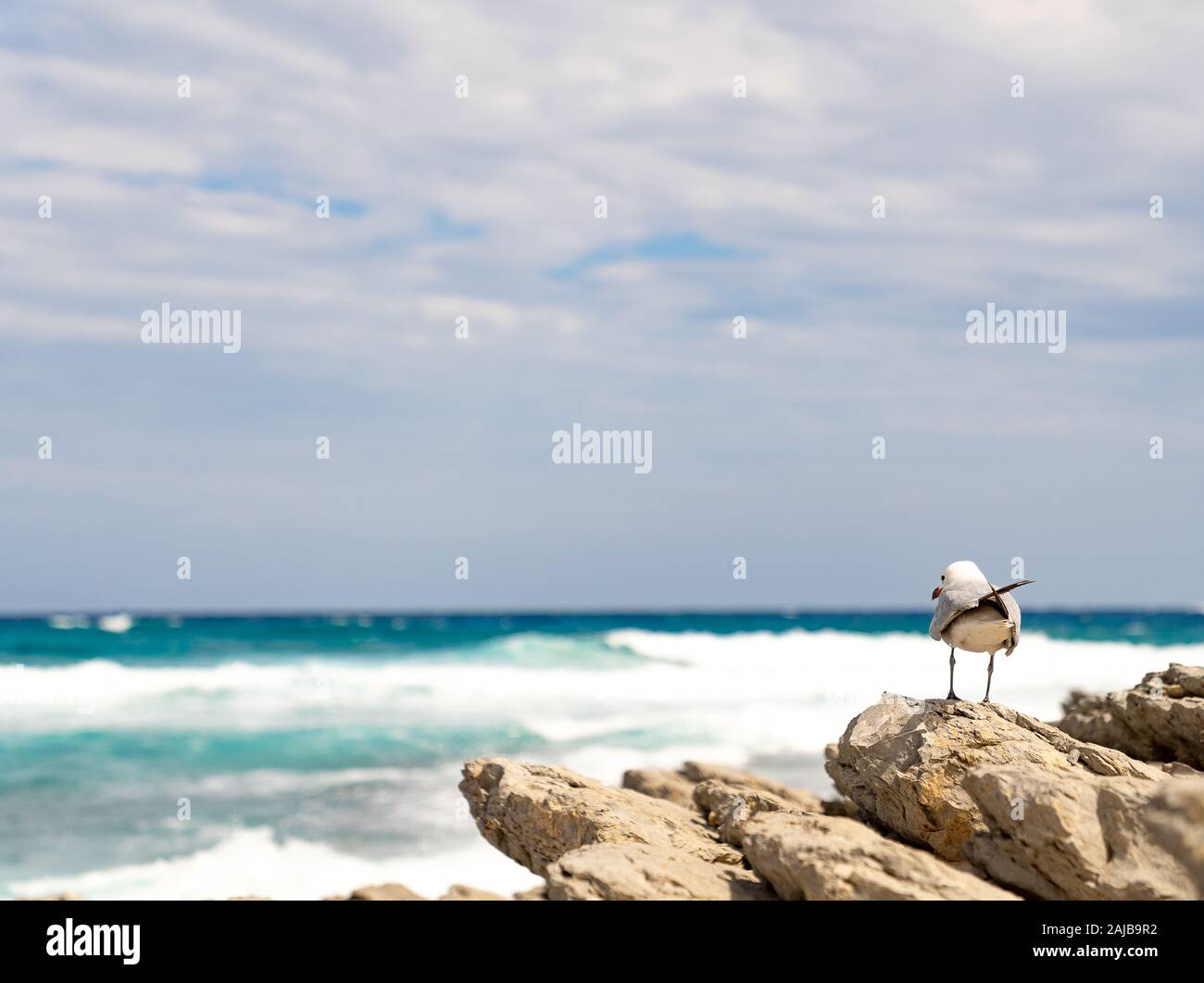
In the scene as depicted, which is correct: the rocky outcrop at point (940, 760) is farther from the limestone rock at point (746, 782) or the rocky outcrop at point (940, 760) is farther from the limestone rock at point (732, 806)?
the limestone rock at point (746, 782)

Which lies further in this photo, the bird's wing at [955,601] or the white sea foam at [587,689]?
the white sea foam at [587,689]

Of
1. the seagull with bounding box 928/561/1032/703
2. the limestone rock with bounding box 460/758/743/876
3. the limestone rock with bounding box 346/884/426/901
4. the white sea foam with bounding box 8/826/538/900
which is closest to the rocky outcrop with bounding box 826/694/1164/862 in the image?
the seagull with bounding box 928/561/1032/703

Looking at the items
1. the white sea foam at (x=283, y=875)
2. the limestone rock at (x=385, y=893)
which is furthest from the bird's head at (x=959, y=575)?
the white sea foam at (x=283, y=875)

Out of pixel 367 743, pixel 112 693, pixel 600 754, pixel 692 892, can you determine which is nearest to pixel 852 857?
pixel 692 892

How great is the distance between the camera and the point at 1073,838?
16.4 feet

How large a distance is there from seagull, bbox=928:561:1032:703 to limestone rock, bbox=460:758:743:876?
1718 mm

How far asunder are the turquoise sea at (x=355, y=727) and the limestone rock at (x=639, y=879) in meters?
7.81

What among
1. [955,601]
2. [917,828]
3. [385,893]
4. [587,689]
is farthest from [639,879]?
[587,689]

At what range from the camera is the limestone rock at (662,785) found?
10.8m

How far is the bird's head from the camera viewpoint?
6.54 meters

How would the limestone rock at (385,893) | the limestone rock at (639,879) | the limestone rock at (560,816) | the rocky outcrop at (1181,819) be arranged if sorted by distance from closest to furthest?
the rocky outcrop at (1181,819), the limestone rock at (639,879), the limestone rock at (560,816), the limestone rock at (385,893)

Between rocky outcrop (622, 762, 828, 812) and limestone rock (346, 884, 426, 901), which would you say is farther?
limestone rock (346, 884, 426, 901)

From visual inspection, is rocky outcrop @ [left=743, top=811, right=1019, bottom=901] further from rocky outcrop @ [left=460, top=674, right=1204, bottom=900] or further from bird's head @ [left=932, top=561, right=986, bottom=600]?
bird's head @ [left=932, top=561, right=986, bottom=600]

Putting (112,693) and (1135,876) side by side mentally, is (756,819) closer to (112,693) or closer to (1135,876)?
(1135,876)
